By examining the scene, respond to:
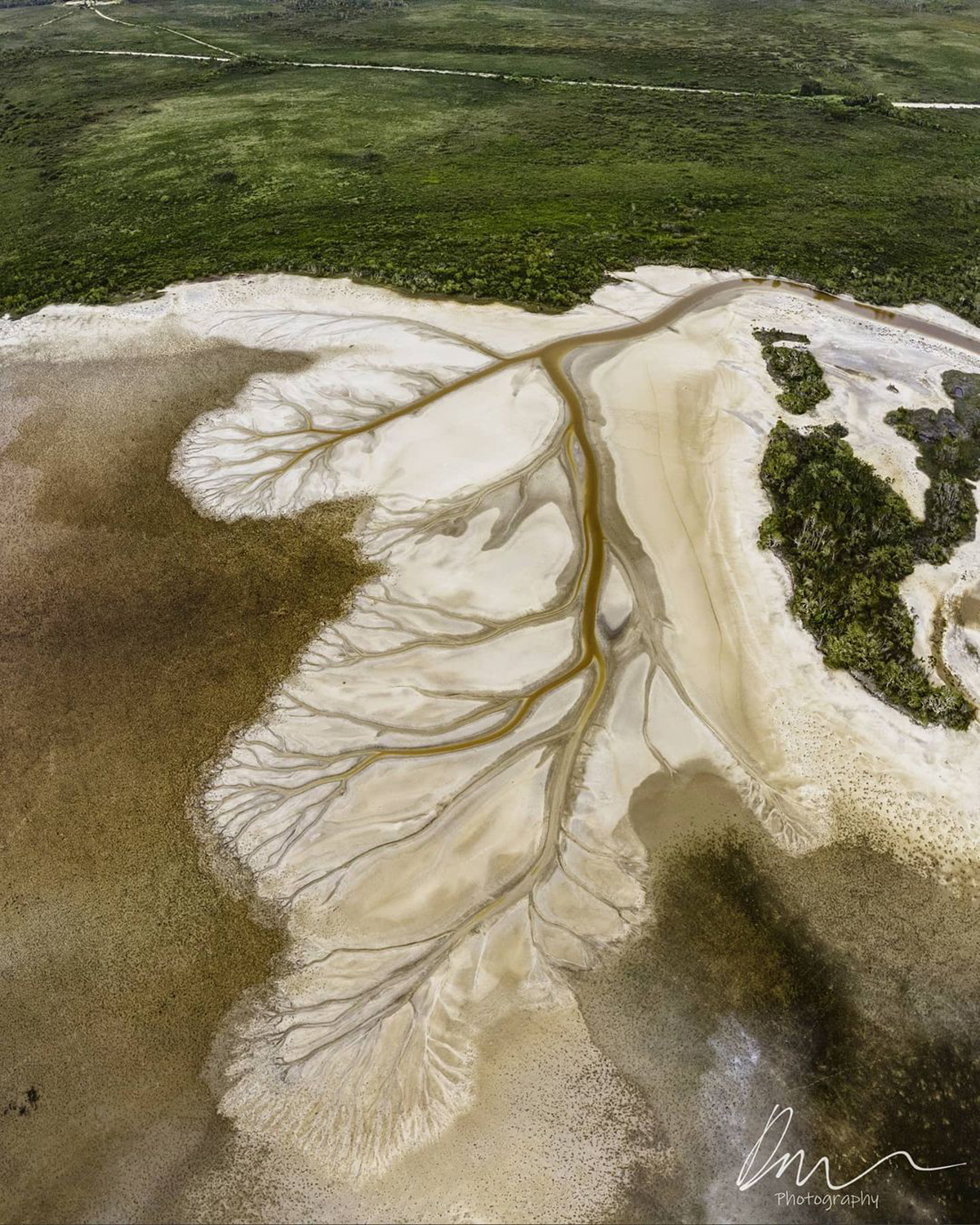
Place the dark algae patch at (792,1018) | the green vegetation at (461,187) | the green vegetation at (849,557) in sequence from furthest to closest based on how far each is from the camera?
the green vegetation at (461,187) < the green vegetation at (849,557) < the dark algae patch at (792,1018)

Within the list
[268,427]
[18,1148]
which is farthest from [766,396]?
[18,1148]

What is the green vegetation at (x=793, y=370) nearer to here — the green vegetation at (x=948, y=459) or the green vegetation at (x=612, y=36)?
the green vegetation at (x=948, y=459)

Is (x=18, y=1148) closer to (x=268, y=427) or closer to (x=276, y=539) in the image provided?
(x=276, y=539)

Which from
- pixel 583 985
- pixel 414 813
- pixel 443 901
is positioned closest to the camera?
pixel 583 985

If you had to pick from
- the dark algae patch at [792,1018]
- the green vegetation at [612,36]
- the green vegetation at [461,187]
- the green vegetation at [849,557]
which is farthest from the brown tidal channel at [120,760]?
the green vegetation at [612,36]

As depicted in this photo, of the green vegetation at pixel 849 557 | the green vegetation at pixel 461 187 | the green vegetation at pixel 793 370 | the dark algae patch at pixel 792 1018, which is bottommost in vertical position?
the dark algae patch at pixel 792 1018

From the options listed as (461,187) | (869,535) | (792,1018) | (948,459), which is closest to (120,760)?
(792,1018)

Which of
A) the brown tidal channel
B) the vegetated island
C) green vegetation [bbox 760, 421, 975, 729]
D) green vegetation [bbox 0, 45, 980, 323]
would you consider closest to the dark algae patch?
green vegetation [bbox 760, 421, 975, 729]
